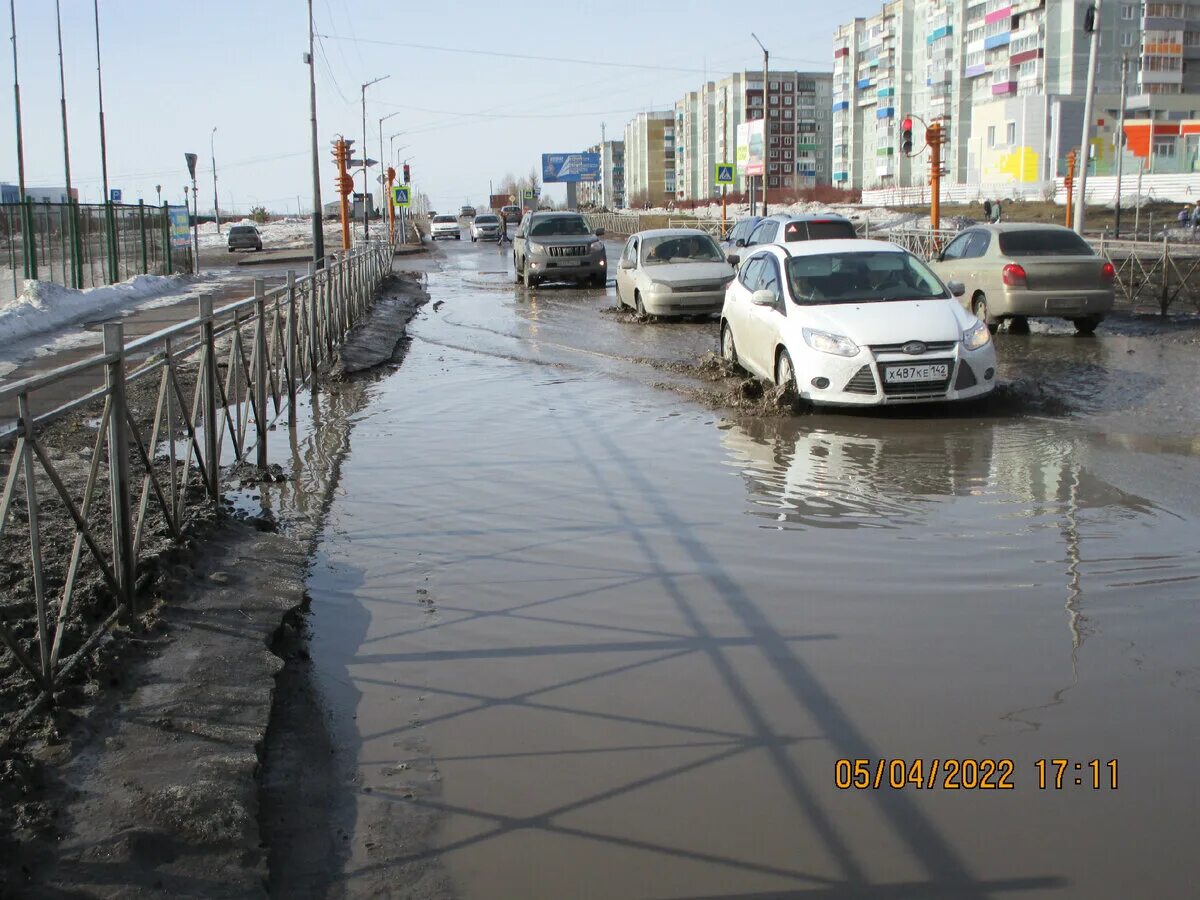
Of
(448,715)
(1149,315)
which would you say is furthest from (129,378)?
(1149,315)

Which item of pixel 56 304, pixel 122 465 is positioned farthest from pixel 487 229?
pixel 122 465

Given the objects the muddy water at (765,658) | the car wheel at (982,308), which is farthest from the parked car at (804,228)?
the muddy water at (765,658)

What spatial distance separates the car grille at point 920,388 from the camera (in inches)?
422

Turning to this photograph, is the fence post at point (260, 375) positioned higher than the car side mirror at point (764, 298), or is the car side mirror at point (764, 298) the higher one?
the car side mirror at point (764, 298)

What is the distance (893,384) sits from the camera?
10.7 m

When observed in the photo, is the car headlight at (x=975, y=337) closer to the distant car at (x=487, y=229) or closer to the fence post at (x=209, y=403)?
the fence post at (x=209, y=403)

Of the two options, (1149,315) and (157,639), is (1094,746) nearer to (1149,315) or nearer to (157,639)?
(157,639)

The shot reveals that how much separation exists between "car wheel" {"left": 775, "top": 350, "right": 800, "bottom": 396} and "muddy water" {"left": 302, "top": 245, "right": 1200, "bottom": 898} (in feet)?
3.53

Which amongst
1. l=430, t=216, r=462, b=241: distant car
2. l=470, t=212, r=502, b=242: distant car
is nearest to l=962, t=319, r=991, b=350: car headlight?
l=470, t=212, r=502, b=242: distant car

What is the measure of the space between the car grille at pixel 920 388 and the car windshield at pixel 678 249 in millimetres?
11655

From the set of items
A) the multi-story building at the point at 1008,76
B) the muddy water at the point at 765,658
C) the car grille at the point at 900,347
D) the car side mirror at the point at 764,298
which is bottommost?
the muddy water at the point at 765,658

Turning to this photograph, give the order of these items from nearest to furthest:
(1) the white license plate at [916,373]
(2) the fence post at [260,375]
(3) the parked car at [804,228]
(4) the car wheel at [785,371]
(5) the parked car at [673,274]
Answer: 1. (2) the fence post at [260,375]
2. (1) the white license plate at [916,373]
3. (4) the car wheel at [785,371]
4. (5) the parked car at [673,274]
5. (3) the parked car at [804,228]

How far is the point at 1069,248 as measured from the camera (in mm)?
17734

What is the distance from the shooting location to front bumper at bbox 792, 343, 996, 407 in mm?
10711
